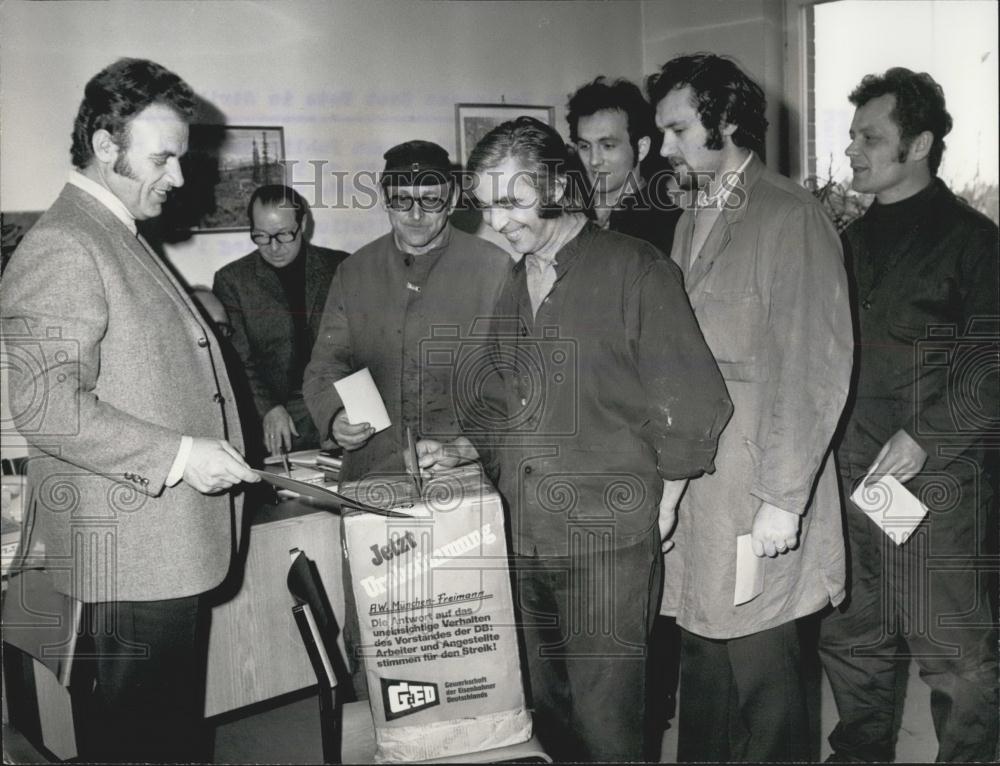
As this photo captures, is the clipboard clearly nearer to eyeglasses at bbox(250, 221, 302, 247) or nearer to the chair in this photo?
the chair

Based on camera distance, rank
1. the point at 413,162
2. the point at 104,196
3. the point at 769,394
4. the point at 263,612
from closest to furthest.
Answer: the point at 104,196 < the point at 769,394 < the point at 413,162 < the point at 263,612

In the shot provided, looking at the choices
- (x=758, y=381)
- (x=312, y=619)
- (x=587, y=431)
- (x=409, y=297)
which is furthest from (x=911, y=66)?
(x=312, y=619)

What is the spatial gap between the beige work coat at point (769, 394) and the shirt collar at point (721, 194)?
0.02 meters

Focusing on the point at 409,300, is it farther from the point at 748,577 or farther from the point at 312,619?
the point at 748,577

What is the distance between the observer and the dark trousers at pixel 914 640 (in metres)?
1.88

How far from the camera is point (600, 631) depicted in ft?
5.70

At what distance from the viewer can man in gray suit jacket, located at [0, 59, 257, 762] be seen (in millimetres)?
1530

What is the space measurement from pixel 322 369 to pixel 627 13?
111 centimetres

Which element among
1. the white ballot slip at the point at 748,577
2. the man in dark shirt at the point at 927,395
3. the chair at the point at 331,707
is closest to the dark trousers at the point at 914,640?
the man in dark shirt at the point at 927,395

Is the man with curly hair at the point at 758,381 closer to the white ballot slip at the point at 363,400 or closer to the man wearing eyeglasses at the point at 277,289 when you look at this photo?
the white ballot slip at the point at 363,400

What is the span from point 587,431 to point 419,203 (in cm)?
68

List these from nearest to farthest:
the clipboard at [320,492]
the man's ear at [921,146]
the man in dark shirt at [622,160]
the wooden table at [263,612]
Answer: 1. the clipboard at [320,492]
2. the man's ear at [921,146]
3. the man in dark shirt at [622,160]
4. the wooden table at [263,612]

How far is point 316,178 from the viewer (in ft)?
6.36

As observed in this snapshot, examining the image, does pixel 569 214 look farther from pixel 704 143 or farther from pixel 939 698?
pixel 939 698
